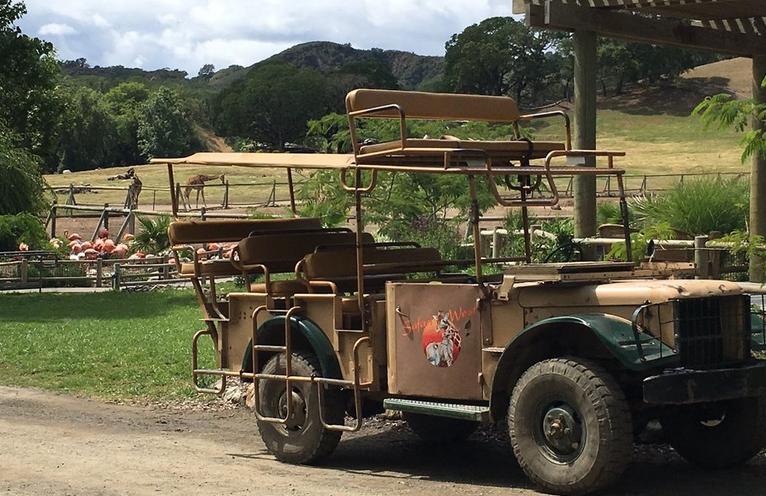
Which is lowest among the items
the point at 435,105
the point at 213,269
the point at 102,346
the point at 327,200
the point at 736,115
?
the point at 102,346

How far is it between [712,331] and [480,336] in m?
1.45

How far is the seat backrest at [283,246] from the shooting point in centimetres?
990

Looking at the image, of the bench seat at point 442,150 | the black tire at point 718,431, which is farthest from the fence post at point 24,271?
the black tire at point 718,431

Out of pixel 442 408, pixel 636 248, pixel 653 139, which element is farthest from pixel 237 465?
pixel 653 139

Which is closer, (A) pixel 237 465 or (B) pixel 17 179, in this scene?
(A) pixel 237 465

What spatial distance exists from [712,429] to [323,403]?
2740 mm

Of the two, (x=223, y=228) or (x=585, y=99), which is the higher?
(x=585, y=99)

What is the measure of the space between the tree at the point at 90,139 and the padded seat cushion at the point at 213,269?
3459 inches

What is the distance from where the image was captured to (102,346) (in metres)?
16.5

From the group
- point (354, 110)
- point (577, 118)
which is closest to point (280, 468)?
point (354, 110)

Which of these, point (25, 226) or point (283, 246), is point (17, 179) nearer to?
point (25, 226)

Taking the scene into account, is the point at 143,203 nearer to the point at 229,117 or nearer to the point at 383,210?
the point at 383,210

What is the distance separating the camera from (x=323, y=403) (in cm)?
927

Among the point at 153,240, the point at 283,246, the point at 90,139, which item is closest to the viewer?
the point at 283,246
